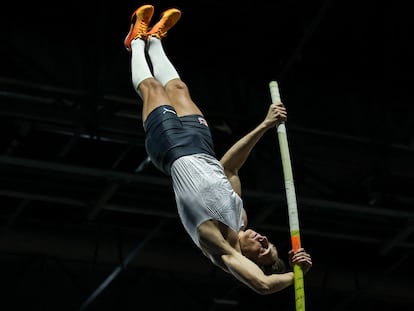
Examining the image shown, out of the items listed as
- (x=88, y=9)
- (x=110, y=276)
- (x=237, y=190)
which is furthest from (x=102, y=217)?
(x=237, y=190)

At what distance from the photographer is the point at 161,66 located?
6.52 m

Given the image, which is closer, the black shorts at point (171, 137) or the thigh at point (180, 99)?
the black shorts at point (171, 137)

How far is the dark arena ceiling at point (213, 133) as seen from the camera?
9.07m

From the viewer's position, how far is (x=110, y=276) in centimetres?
1205

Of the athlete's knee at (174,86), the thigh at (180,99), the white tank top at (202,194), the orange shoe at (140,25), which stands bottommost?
the white tank top at (202,194)

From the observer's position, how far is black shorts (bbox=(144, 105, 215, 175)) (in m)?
5.96

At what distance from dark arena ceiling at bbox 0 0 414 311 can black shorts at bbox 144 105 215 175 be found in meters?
2.84

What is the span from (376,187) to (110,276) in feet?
13.0

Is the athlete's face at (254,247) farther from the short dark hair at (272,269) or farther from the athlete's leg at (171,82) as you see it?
the athlete's leg at (171,82)

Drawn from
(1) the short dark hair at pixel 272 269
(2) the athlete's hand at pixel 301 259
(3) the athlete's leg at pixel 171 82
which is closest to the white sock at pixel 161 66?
(3) the athlete's leg at pixel 171 82

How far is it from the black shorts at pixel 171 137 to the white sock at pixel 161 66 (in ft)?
1.36

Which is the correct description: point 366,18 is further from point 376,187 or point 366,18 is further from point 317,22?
point 376,187

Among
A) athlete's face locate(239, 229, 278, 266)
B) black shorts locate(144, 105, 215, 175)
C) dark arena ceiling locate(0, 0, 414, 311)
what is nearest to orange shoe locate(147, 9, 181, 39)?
black shorts locate(144, 105, 215, 175)

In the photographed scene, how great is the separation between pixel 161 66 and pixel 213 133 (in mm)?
2981
